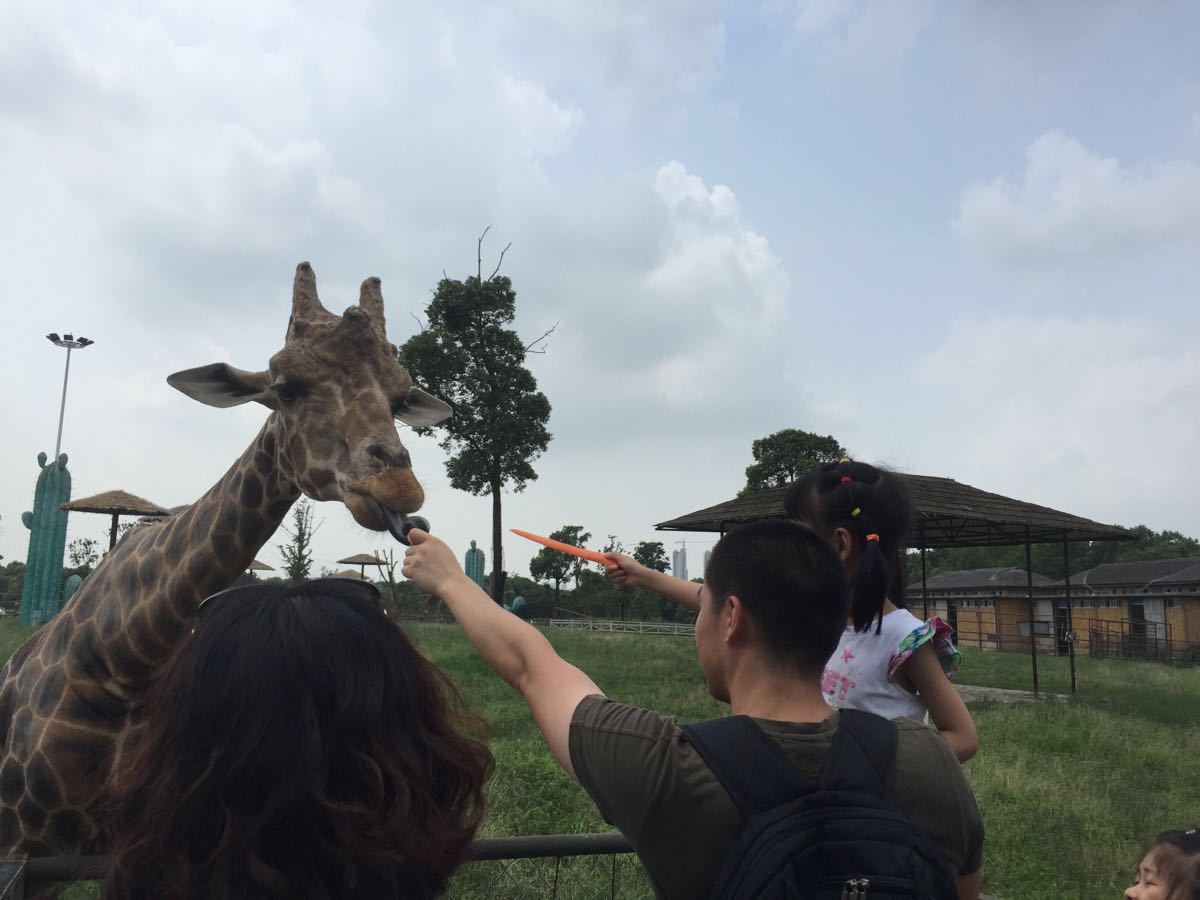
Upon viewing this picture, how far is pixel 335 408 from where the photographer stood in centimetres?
267

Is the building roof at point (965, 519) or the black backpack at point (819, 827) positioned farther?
the building roof at point (965, 519)

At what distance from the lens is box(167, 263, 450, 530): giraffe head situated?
8.09 feet

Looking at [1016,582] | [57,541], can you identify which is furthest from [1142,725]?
[1016,582]

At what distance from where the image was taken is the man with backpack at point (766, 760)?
135cm

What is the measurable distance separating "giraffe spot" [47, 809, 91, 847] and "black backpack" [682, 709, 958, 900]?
230 centimetres

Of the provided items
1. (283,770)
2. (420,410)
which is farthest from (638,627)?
(283,770)

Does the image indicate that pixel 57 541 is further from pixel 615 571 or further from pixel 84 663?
pixel 615 571

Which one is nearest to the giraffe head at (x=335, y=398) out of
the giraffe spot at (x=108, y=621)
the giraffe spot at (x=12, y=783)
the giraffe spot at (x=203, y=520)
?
the giraffe spot at (x=203, y=520)

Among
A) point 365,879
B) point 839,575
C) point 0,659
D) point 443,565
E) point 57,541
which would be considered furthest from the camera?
point 57,541

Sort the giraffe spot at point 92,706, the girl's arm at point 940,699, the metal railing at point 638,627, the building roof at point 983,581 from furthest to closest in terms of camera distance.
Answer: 1. the building roof at point 983,581
2. the metal railing at point 638,627
3. the giraffe spot at point 92,706
4. the girl's arm at point 940,699

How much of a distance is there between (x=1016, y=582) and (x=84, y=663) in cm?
4215

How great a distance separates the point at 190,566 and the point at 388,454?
883mm

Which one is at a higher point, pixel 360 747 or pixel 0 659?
pixel 360 747

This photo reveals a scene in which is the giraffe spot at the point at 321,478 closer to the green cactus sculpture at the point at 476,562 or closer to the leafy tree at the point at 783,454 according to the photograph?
the green cactus sculpture at the point at 476,562
